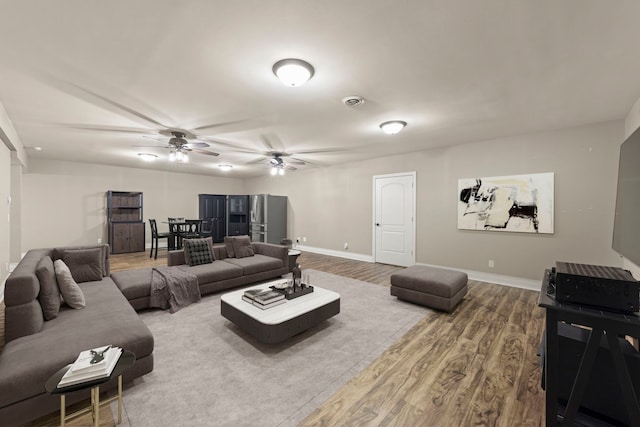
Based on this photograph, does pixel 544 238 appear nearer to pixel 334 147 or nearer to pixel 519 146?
pixel 519 146

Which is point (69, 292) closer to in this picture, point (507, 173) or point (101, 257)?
point (101, 257)

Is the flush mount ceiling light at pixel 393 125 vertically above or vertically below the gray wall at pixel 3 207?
above

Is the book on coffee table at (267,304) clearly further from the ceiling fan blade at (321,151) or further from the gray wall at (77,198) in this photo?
the gray wall at (77,198)

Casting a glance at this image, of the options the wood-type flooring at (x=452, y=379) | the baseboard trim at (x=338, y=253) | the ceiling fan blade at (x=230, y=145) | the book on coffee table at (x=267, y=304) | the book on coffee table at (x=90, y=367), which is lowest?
the wood-type flooring at (x=452, y=379)

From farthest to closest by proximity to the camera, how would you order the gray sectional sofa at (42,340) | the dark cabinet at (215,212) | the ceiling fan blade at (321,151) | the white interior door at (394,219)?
the dark cabinet at (215,212) → the white interior door at (394,219) → the ceiling fan blade at (321,151) → the gray sectional sofa at (42,340)

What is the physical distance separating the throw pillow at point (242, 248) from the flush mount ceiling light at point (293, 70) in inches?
131

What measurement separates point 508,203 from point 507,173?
518 millimetres

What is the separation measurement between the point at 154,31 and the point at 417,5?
5.95 feet

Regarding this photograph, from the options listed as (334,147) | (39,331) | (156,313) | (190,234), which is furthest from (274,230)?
(39,331)

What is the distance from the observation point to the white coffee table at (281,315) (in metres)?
2.38

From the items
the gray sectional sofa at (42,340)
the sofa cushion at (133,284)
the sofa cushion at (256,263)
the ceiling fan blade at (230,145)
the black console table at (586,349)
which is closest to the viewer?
the black console table at (586,349)

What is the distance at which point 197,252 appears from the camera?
4219 mm

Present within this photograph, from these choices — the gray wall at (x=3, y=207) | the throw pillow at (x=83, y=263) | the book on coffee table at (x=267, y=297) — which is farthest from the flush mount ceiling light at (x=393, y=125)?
the gray wall at (x=3, y=207)

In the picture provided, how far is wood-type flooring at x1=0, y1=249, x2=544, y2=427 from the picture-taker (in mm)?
1676
